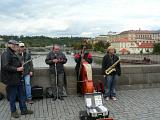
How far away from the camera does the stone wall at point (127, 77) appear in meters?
10.4

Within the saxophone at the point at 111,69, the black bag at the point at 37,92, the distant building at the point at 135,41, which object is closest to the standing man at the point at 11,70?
the black bag at the point at 37,92

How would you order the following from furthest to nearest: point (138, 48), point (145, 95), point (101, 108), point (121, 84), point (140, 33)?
point (140, 33)
point (138, 48)
point (121, 84)
point (145, 95)
point (101, 108)

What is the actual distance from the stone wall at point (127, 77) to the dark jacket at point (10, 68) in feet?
10.2

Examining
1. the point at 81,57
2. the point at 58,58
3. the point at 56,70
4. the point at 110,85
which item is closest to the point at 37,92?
the point at 56,70

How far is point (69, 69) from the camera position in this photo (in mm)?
10508

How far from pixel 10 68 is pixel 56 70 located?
8.64ft

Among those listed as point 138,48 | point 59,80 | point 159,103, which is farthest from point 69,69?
point 138,48

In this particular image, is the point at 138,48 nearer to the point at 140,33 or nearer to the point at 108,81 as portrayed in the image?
the point at 140,33

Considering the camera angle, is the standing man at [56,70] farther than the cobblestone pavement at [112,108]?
Yes

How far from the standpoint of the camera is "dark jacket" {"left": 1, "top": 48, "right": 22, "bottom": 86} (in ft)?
23.7

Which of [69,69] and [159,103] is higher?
[69,69]

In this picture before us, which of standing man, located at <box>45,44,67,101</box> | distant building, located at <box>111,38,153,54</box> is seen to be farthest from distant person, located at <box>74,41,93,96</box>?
distant building, located at <box>111,38,153,54</box>

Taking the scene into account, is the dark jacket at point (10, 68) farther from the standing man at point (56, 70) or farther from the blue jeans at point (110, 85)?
the blue jeans at point (110, 85)

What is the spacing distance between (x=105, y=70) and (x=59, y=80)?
4.41 feet
